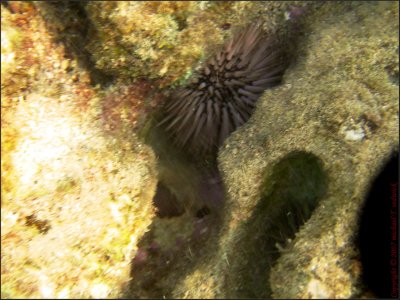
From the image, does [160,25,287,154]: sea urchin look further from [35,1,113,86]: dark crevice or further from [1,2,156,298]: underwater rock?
[35,1,113,86]: dark crevice

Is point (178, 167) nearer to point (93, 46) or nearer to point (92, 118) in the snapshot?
point (92, 118)

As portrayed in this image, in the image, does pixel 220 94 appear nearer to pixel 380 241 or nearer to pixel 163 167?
pixel 163 167

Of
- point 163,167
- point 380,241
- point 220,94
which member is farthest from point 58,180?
point 380,241

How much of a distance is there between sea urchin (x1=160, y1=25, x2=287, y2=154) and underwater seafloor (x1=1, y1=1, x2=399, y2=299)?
0.22 meters

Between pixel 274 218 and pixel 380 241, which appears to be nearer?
pixel 380 241

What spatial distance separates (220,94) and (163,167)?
817 mm

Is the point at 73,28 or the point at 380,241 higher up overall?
the point at 73,28

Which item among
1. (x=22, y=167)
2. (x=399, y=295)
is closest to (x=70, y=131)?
(x=22, y=167)

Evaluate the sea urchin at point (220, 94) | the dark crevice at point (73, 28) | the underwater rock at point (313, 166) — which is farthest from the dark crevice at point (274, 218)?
the dark crevice at point (73, 28)

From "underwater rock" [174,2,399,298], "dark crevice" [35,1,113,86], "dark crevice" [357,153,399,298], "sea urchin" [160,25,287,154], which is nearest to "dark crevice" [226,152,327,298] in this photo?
"underwater rock" [174,2,399,298]

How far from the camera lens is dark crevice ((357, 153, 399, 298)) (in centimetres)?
229

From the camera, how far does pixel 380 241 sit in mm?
2309

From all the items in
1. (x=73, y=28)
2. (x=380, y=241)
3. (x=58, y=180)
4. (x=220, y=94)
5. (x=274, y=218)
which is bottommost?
(x=274, y=218)

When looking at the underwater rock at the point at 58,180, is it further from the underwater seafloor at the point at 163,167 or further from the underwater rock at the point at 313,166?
the underwater rock at the point at 313,166
